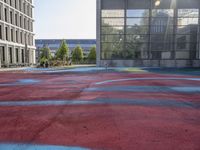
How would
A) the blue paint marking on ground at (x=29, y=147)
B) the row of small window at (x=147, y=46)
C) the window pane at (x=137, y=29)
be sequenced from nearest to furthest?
the blue paint marking on ground at (x=29, y=147) → the row of small window at (x=147, y=46) → the window pane at (x=137, y=29)

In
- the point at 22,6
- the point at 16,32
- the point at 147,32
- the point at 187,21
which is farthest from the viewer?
the point at 22,6

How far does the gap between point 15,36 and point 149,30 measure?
30735 mm

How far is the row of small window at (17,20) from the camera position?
40.5 meters

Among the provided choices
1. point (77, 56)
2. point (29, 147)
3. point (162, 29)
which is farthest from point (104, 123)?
point (77, 56)

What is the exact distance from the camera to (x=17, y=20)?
45.5 m

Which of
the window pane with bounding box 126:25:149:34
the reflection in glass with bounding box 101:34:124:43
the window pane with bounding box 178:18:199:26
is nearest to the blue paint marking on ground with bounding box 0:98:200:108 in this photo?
the reflection in glass with bounding box 101:34:124:43

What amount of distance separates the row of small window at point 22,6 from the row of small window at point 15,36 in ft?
18.8

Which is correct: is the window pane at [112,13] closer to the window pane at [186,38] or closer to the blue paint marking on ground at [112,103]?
the window pane at [186,38]

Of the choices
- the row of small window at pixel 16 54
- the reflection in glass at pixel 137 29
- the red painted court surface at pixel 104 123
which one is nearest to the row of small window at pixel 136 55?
the reflection in glass at pixel 137 29

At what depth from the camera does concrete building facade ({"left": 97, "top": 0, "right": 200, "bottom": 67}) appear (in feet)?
121

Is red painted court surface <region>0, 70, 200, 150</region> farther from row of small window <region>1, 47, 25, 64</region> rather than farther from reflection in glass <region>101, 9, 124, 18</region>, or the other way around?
row of small window <region>1, 47, 25, 64</region>

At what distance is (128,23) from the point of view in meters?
37.1

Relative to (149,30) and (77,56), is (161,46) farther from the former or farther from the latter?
(77,56)

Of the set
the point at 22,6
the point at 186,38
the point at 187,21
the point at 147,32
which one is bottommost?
the point at 186,38
